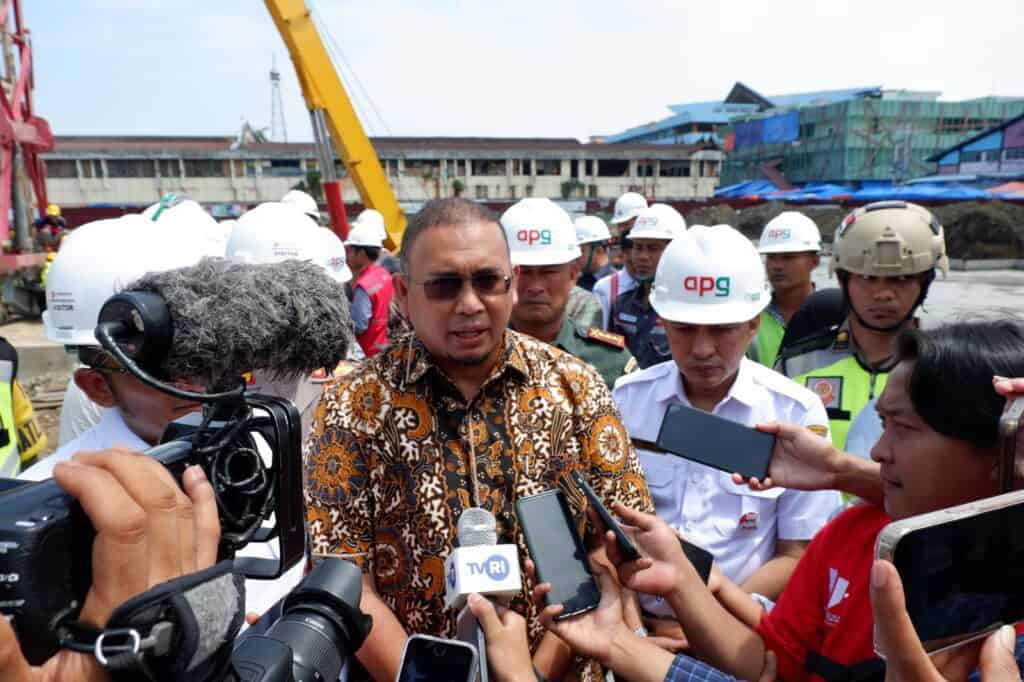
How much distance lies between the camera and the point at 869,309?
325 centimetres

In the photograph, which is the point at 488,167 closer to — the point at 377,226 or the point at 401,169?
the point at 401,169

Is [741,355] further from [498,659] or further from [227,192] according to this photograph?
[227,192]

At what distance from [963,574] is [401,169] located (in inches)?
1971

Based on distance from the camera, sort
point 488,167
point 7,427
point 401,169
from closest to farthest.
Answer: point 7,427 → point 401,169 → point 488,167

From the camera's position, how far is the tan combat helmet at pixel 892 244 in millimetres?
3238

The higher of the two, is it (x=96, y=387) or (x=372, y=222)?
(x=372, y=222)

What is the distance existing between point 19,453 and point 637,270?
4574 millimetres

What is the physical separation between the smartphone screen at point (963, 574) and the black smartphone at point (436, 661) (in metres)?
0.84

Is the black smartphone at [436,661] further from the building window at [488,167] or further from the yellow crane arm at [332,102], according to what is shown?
the building window at [488,167]

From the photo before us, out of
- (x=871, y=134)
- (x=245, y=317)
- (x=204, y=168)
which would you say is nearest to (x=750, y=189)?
(x=871, y=134)

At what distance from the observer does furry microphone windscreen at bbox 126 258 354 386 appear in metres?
1.12

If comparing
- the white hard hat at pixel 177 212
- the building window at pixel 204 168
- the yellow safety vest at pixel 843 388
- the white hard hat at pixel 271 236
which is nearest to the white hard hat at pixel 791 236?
the yellow safety vest at pixel 843 388

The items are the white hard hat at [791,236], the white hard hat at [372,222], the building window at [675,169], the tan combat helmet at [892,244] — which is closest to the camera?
the tan combat helmet at [892,244]

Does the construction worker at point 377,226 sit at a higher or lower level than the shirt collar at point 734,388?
higher
